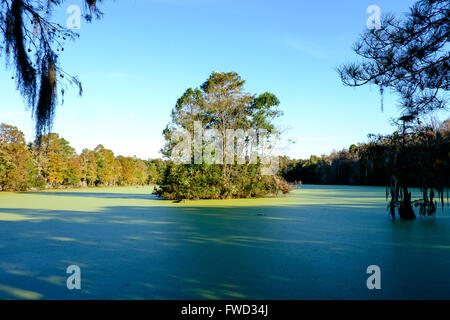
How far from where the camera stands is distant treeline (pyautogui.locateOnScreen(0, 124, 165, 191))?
17609mm

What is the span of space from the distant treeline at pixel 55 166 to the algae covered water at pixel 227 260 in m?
6.50

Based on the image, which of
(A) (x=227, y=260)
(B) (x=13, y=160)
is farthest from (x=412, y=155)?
(B) (x=13, y=160)

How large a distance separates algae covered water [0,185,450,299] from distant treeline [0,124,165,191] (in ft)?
21.3

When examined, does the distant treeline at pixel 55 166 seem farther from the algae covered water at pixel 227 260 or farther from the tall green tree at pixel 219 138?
the algae covered water at pixel 227 260

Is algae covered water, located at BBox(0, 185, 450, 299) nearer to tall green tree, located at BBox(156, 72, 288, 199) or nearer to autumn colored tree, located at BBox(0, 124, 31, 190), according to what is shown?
tall green tree, located at BBox(156, 72, 288, 199)

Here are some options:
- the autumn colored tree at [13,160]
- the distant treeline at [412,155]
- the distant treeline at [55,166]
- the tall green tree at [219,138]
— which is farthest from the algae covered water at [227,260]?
the autumn colored tree at [13,160]

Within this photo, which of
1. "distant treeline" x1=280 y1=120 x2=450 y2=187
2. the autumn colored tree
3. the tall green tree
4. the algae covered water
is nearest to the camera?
the algae covered water

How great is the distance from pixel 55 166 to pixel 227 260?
2227 cm

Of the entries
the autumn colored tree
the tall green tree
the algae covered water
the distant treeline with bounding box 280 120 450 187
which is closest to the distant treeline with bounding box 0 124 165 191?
the autumn colored tree

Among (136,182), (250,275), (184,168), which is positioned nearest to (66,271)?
(250,275)

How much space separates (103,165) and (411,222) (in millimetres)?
27024

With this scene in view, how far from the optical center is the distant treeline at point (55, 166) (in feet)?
57.8

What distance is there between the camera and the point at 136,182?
115ft

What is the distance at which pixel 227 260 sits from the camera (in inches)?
102
